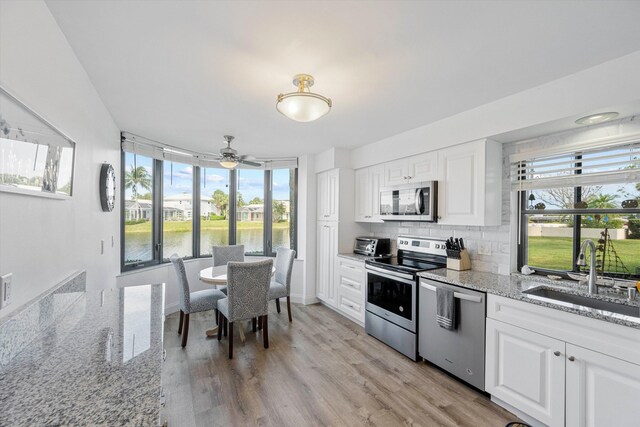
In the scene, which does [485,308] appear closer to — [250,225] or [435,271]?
[435,271]

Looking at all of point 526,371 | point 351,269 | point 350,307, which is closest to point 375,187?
point 351,269

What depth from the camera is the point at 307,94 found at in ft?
5.76

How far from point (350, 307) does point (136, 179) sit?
3364 millimetres

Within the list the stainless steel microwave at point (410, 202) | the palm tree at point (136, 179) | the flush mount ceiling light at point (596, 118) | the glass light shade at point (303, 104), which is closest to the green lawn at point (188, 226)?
the palm tree at point (136, 179)

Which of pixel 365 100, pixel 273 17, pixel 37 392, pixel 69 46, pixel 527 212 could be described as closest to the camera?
pixel 37 392

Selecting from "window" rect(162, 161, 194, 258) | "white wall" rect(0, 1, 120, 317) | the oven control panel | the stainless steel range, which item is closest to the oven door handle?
the stainless steel range

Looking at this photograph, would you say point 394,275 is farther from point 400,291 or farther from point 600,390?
point 600,390

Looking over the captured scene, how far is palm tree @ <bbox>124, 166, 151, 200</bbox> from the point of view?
12.1ft

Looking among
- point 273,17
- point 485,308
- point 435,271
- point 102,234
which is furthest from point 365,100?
point 102,234

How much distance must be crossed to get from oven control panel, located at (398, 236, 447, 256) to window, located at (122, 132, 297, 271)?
6.71 feet

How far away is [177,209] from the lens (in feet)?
14.2

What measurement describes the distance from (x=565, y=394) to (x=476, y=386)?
0.63 metres

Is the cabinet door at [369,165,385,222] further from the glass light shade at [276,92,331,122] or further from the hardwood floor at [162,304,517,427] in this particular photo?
the glass light shade at [276,92,331,122]

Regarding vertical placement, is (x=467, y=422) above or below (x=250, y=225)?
below
